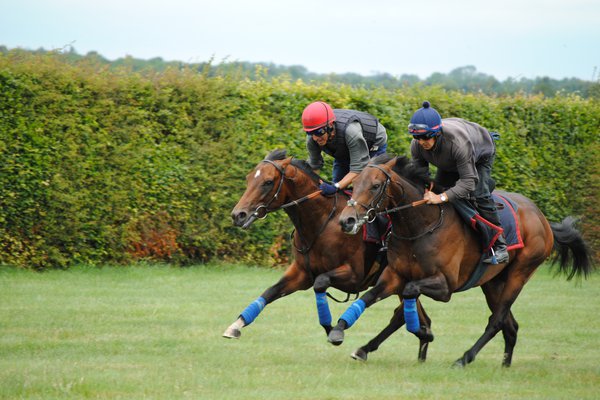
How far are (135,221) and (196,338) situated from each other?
4616mm

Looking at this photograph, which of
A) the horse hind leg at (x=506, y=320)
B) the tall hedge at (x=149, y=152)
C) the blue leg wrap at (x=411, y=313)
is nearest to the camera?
the blue leg wrap at (x=411, y=313)

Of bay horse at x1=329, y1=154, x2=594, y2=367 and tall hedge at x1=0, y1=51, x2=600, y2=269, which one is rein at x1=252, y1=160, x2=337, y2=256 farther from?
tall hedge at x1=0, y1=51, x2=600, y2=269

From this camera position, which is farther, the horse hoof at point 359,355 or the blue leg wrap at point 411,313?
the horse hoof at point 359,355

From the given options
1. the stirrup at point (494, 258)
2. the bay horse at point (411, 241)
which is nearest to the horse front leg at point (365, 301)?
the bay horse at point (411, 241)

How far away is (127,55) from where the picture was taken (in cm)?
1498

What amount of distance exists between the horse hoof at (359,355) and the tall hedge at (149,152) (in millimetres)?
6010

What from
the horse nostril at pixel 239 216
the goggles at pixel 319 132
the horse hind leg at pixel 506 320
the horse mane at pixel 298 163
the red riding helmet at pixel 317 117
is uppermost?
the red riding helmet at pixel 317 117

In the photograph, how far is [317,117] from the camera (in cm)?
812

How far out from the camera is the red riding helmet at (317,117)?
812 cm

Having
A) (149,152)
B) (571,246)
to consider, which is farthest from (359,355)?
(149,152)

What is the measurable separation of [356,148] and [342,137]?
0.20 meters

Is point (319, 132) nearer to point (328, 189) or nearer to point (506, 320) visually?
point (328, 189)

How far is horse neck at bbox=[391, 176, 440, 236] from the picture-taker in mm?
7758

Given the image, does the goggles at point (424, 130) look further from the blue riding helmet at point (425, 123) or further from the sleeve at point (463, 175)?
the sleeve at point (463, 175)
